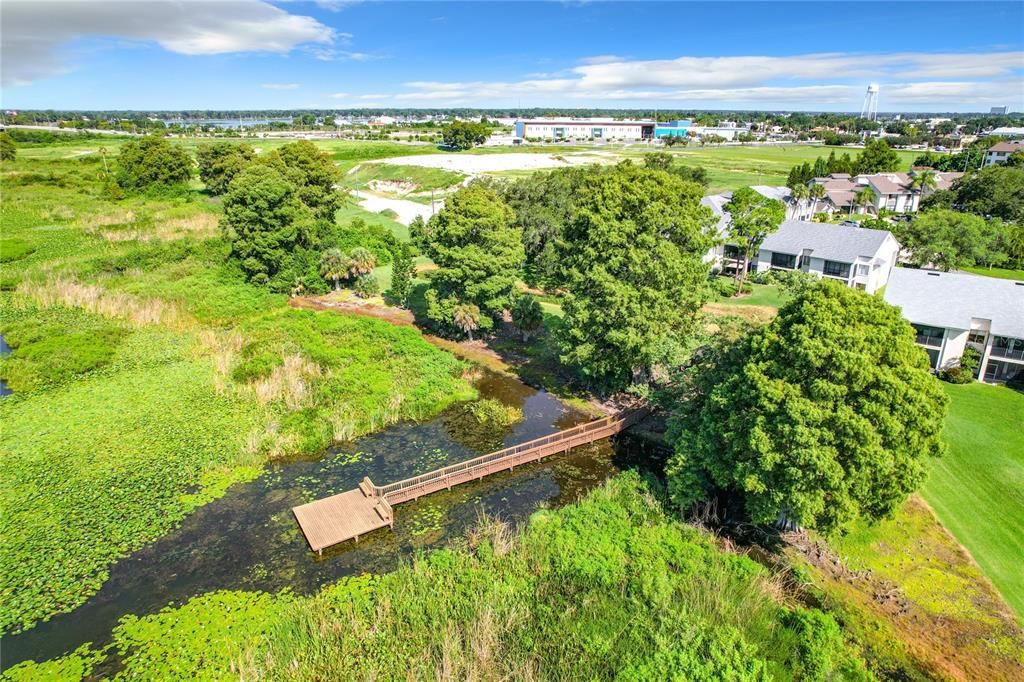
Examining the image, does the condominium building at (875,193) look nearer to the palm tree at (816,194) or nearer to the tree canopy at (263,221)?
the palm tree at (816,194)

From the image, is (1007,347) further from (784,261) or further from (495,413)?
(495,413)

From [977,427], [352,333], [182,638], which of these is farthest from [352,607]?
[977,427]

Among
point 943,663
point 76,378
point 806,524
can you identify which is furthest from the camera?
point 76,378

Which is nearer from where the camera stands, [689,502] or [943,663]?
[943,663]

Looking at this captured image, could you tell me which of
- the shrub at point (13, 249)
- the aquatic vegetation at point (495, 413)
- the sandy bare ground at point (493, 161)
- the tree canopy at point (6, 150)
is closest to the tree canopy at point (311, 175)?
the shrub at point (13, 249)

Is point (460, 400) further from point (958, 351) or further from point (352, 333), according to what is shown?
point (958, 351)

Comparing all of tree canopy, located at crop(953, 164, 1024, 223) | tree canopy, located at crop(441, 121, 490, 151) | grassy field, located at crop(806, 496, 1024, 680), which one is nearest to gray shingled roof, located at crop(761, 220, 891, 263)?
tree canopy, located at crop(953, 164, 1024, 223)
